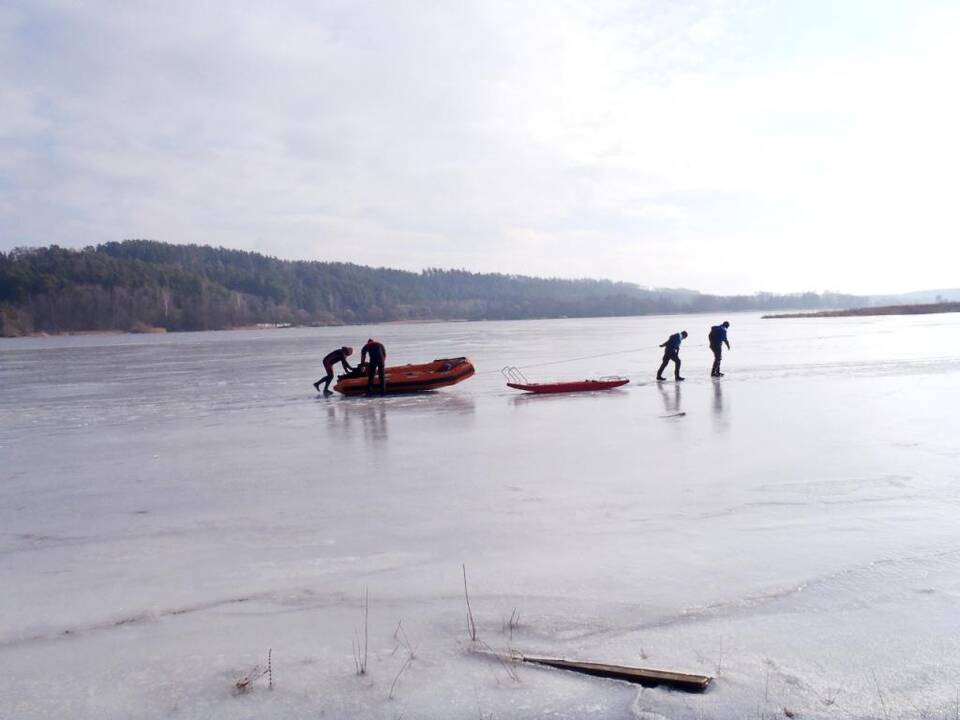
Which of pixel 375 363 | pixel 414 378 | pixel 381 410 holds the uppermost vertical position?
pixel 375 363

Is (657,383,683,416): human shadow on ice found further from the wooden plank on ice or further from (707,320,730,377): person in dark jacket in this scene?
the wooden plank on ice

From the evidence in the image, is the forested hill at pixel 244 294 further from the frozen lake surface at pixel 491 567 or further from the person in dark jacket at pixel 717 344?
the frozen lake surface at pixel 491 567

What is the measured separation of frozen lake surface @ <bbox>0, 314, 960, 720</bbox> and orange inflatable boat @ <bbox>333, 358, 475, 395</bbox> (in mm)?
4945

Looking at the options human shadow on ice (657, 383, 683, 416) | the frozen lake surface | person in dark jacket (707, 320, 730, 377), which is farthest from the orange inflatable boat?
person in dark jacket (707, 320, 730, 377)

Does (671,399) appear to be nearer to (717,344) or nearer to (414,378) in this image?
(717,344)

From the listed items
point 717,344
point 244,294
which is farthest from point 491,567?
point 244,294

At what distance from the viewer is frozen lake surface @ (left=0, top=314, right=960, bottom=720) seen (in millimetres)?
3295

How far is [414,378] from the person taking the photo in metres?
15.7

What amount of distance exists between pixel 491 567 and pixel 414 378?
11.1 meters

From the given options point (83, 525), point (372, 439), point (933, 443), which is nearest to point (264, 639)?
point (83, 525)

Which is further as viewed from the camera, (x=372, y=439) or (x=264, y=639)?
(x=372, y=439)

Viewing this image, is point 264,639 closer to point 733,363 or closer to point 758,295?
point 733,363

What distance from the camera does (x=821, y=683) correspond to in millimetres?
3248

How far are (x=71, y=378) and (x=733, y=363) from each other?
17.7m
